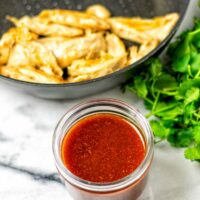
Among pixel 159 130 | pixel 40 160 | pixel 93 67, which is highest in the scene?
A: pixel 93 67

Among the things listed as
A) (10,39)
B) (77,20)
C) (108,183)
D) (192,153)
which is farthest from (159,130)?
(10,39)

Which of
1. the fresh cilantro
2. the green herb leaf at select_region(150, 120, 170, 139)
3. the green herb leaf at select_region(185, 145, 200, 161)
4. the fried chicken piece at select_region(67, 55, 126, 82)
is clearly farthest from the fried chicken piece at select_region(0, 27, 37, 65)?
the green herb leaf at select_region(185, 145, 200, 161)

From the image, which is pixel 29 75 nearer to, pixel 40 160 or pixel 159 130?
pixel 40 160

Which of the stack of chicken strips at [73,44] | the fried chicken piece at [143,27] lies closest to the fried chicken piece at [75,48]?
the stack of chicken strips at [73,44]

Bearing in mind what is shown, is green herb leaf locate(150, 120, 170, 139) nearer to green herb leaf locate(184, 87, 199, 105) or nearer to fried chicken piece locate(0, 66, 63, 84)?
green herb leaf locate(184, 87, 199, 105)

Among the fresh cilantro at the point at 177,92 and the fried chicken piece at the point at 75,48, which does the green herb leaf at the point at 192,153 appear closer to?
the fresh cilantro at the point at 177,92

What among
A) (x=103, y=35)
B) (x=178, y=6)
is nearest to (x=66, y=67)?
(x=103, y=35)

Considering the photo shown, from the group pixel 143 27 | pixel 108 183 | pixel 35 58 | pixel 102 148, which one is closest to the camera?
pixel 108 183
